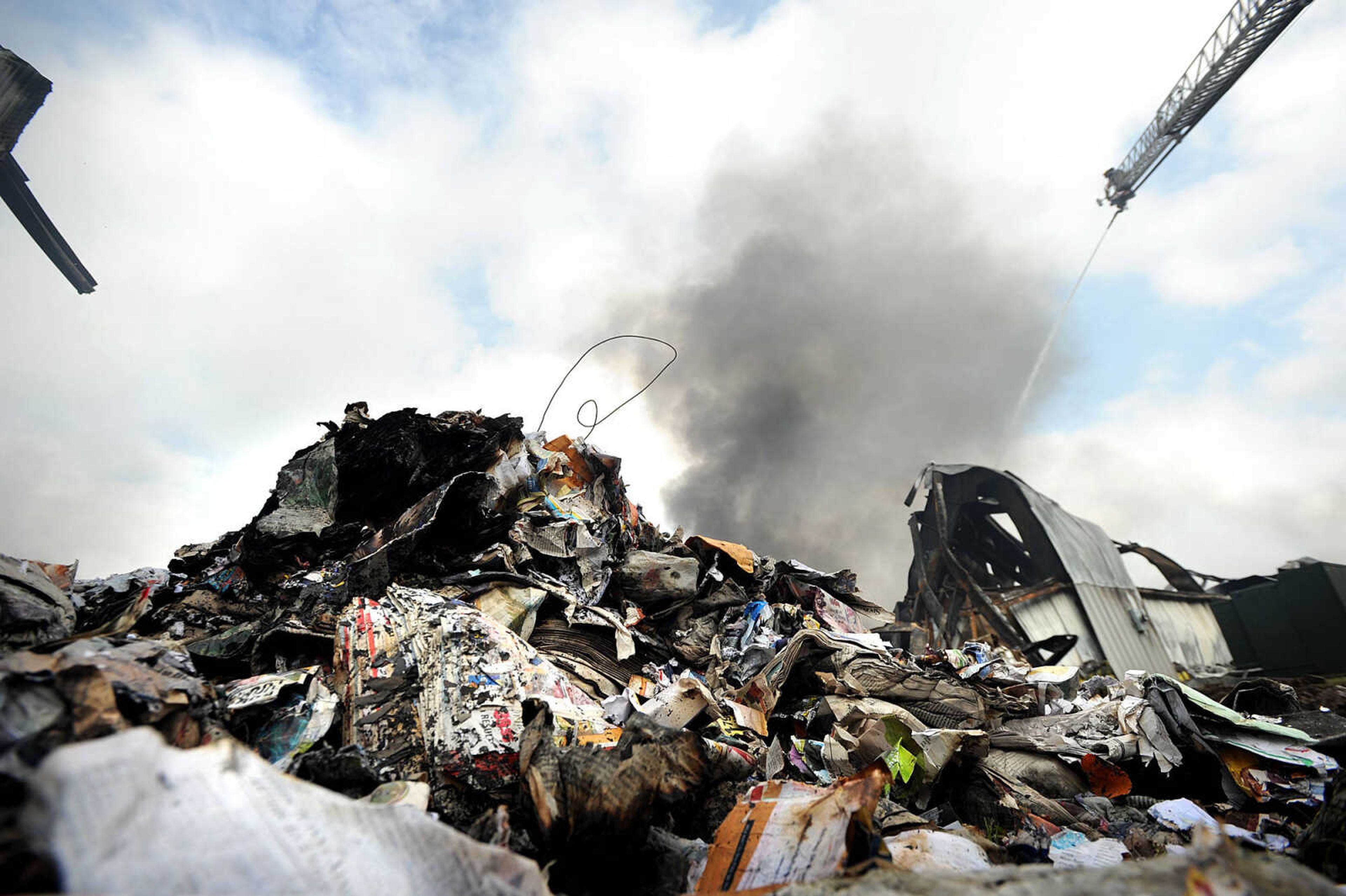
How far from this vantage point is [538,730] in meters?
1.80

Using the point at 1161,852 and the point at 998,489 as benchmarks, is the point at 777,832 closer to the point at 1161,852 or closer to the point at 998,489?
the point at 1161,852

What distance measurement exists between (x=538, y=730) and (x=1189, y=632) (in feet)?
38.4

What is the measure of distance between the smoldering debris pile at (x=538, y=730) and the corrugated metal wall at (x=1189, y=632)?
552 centimetres

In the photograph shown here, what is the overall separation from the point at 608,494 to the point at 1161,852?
175 inches

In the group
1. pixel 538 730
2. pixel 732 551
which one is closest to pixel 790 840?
pixel 538 730

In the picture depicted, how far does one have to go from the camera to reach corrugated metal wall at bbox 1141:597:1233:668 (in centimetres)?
878

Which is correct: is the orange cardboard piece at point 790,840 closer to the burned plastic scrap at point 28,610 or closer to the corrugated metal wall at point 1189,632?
the burned plastic scrap at point 28,610

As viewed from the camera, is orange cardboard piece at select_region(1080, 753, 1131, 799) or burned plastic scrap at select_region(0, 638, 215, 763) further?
orange cardboard piece at select_region(1080, 753, 1131, 799)

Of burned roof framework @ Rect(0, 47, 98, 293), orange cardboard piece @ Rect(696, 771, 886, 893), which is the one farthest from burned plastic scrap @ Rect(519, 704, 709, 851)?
burned roof framework @ Rect(0, 47, 98, 293)

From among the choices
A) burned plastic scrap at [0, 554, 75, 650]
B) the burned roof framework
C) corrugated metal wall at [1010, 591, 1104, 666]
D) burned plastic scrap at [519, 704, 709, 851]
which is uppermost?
the burned roof framework

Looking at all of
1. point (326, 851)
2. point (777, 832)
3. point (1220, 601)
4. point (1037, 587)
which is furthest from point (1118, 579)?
point (326, 851)

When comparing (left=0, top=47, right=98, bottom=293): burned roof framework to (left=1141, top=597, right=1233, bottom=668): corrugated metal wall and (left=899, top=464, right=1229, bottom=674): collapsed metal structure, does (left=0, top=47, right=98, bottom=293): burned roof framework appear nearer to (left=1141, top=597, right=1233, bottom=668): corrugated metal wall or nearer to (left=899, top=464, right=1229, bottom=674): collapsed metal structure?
(left=899, top=464, right=1229, bottom=674): collapsed metal structure

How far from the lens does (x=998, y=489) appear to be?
9.60 meters

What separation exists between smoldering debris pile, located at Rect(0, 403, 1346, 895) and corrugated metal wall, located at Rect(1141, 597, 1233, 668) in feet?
18.1
